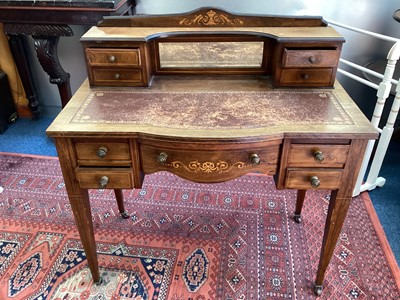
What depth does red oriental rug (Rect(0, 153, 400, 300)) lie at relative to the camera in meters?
1.64

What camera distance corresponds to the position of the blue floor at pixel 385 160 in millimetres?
1979

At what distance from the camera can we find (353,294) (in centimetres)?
161

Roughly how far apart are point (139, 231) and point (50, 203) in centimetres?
62

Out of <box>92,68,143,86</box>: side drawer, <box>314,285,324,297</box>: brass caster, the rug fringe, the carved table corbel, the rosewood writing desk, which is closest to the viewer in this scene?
the rosewood writing desk

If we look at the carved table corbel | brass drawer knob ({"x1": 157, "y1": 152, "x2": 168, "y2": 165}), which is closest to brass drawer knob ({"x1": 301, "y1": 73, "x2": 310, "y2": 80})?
brass drawer knob ({"x1": 157, "y1": 152, "x2": 168, "y2": 165})

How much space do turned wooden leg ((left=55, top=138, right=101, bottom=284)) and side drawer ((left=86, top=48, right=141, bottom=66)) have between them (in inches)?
15.5

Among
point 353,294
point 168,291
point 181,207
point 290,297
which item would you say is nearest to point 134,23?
point 181,207

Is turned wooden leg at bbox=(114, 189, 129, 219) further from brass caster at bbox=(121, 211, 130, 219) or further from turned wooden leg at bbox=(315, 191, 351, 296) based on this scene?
turned wooden leg at bbox=(315, 191, 351, 296)

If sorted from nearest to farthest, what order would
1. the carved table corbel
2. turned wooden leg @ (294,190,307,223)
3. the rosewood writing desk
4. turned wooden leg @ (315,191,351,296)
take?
the rosewood writing desk < turned wooden leg @ (315,191,351,296) < turned wooden leg @ (294,190,307,223) < the carved table corbel

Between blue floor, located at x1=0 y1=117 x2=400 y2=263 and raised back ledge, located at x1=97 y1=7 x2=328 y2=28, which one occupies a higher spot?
raised back ledge, located at x1=97 y1=7 x2=328 y2=28

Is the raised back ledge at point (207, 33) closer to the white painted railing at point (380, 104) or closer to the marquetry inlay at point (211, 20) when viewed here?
the marquetry inlay at point (211, 20)

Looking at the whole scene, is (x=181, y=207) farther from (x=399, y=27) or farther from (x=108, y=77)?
(x=399, y=27)

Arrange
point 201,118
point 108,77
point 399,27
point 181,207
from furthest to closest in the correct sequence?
point 399,27
point 181,207
point 108,77
point 201,118

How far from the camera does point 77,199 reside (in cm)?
137
